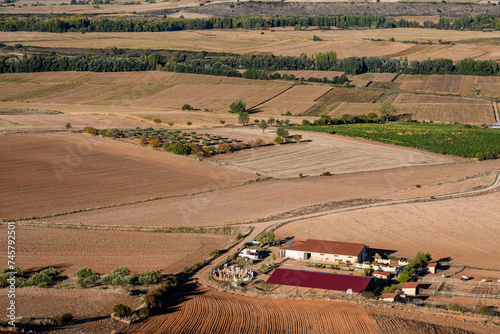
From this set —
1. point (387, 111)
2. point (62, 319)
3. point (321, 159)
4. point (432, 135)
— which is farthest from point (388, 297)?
point (387, 111)

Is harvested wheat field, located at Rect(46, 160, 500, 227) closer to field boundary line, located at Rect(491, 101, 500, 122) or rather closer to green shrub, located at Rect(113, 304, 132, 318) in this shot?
green shrub, located at Rect(113, 304, 132, 318)

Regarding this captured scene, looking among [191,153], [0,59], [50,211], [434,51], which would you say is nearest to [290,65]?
[434,51]

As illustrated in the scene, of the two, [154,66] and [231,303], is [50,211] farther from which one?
[154,66]

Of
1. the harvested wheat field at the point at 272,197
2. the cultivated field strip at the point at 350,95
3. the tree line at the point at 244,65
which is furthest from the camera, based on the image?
the tree line at the point at 244,65

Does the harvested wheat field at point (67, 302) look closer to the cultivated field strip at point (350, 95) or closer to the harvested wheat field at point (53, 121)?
the harvested wheat field at point (53, 121)

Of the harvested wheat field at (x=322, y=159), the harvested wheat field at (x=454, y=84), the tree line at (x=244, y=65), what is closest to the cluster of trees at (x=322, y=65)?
the tree line at (x=244, y=65)

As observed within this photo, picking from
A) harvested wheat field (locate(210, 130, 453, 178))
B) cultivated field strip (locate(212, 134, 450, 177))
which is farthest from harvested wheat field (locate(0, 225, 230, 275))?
cultivated field strip (locate(212, 134, 450, 177))
